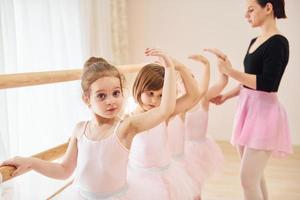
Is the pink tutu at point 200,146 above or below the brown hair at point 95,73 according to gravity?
below

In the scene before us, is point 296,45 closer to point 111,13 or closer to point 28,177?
point 111,13

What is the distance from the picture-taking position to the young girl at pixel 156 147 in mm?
1286

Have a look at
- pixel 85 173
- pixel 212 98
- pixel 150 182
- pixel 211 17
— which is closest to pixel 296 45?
pixel 211 17

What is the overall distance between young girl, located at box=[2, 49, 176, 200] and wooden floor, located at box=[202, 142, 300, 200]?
1483mm

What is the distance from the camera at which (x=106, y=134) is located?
1090mm

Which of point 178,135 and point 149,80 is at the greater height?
point 149,80

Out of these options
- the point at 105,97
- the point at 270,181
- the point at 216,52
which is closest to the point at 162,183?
the point at 105,97

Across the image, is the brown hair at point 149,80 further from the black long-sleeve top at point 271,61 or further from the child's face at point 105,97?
the black long-sleeve top at point 271,61

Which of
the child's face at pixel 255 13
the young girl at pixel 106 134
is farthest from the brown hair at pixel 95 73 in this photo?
the child's face at pixel 255 13

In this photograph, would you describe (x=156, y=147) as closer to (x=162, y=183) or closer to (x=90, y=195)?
(x=162, y=183)

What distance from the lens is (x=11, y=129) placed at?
6.69 ft

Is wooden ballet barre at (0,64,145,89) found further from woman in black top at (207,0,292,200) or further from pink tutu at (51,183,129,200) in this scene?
woman in black top at (207,0,292,200)

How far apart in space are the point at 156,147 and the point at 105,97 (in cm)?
36

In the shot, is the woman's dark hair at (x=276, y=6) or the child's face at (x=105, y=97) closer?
the child's face at (x=105, y=97)
